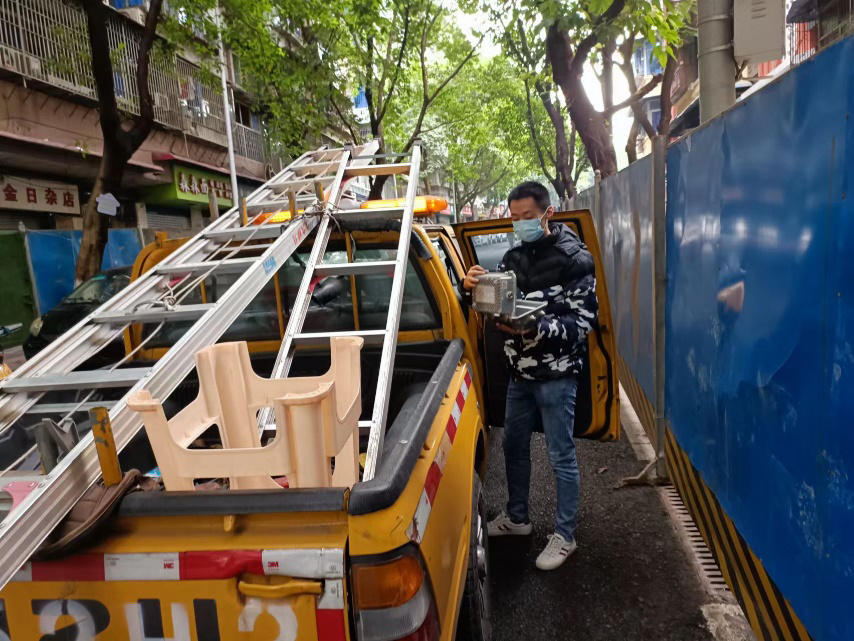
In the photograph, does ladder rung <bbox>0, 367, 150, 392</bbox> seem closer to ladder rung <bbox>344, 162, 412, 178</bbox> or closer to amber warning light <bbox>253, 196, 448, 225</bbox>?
amber warning light <bbox>253, 196, 448, 225</bbox>

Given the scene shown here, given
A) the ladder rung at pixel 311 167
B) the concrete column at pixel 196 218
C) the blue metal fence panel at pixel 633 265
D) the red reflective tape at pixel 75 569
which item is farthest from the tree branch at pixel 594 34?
the concrete column at pixel 196 218

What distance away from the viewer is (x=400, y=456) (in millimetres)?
1586

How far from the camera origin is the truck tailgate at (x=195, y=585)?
1.35m

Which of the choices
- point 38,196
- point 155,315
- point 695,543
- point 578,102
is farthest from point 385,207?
point 38,196

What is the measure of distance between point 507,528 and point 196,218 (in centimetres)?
1711

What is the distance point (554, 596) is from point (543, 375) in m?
1.10

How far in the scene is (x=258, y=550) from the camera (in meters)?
1.37

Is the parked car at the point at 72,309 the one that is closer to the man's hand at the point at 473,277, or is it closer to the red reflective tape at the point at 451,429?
the man's hand at the point at 473,277

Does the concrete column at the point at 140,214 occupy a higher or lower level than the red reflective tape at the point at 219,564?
higher

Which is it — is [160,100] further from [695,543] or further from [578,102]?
[695,543]

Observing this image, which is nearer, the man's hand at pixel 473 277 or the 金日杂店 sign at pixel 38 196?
the man's hand at pixel 473 277

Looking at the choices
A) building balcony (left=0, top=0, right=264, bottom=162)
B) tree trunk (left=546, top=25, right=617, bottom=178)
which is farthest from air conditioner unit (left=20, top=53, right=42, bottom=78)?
tree trunk (left=546, top=25, right=617, bottom=178)

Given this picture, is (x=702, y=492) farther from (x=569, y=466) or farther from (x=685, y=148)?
(x=685, y=148)

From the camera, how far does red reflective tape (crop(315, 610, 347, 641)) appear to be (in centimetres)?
134
